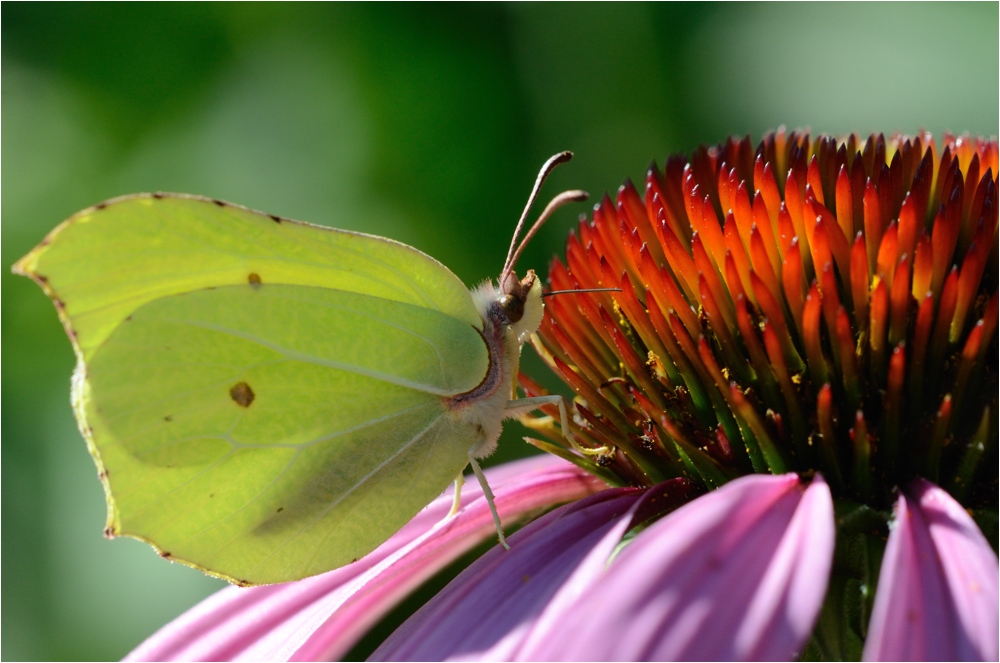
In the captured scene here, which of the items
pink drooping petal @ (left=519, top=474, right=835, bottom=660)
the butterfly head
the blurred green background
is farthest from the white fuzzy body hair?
the blurred green background

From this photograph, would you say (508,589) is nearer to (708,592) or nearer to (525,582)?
(525,582)

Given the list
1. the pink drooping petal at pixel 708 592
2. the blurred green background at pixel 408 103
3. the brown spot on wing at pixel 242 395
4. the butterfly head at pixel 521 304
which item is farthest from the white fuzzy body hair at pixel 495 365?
the blurred green background at pixel 408 103

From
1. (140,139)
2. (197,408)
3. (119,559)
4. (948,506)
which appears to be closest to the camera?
(948,506)

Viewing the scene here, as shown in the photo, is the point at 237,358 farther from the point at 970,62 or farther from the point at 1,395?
the point at 970,62

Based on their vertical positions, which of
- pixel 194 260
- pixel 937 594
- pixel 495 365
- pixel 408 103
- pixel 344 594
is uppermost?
pixel 408 103

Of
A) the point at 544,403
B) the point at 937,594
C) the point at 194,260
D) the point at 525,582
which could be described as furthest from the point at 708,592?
the point at 194,260

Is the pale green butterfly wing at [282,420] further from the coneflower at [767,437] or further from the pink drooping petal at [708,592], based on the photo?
the pink drooping petal at [708,592]

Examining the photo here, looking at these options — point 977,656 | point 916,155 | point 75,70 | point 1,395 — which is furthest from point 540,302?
point 75,70
